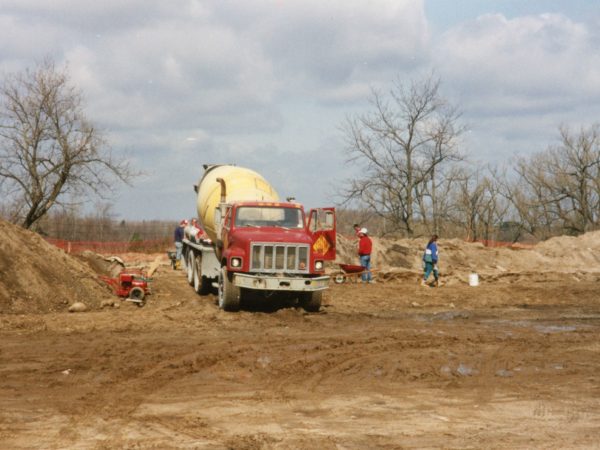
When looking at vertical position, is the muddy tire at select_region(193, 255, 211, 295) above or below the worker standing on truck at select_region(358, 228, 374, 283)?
below

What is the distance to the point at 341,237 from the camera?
2864 cm

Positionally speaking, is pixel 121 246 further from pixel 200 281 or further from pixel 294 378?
pixel 294 378

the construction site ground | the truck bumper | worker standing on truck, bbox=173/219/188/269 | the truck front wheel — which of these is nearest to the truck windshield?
the truck front wheel

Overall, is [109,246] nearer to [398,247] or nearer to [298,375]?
[398,247]

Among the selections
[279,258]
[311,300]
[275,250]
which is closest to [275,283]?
[279,258]

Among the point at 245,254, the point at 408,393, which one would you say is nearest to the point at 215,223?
the point at 245,254

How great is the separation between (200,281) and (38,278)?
4389 mm

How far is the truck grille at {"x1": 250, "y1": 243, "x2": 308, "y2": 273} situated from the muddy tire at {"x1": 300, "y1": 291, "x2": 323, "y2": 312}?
882mm

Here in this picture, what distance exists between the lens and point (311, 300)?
1609 cm

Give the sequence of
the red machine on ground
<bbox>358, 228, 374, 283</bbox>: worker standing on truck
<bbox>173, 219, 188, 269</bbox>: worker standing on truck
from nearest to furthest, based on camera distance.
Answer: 1. the red machine on ground
2. <bbox>358, 228, 374, 283</bbox>: worker standing on truck
3. <bbox>173, 219, 188, 269</bbox>: worker standing on truck

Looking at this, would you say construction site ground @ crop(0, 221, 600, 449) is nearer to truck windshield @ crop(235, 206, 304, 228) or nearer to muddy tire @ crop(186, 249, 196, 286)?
truck windshield @ crop(235, 206, 304, 228)

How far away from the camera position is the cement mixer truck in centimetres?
1515

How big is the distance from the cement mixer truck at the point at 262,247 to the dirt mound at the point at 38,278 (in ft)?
9.55

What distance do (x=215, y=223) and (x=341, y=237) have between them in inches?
465
